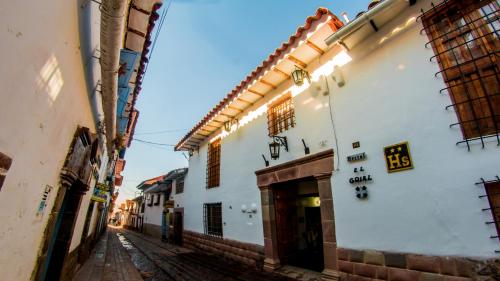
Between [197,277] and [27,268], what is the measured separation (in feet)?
14.4

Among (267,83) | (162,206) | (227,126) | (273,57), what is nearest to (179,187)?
(162,206)

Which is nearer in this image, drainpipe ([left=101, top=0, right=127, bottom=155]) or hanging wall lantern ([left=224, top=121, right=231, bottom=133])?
drainpipe ([left=101, top=0, right=127, bottom=155])

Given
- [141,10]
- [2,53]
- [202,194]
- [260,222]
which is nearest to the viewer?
[2,53]

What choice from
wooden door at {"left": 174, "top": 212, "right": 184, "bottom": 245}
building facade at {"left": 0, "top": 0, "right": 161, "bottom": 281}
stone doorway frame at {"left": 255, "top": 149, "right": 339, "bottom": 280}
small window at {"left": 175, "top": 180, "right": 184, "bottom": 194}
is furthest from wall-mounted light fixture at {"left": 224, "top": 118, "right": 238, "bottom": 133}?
wooden door at {"left": 174, "top": 212, "right": 184, "bottom": 245}

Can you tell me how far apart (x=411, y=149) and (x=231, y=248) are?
6.64 metres

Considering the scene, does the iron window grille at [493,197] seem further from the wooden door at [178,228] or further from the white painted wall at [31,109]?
the wooden door at [178,228]

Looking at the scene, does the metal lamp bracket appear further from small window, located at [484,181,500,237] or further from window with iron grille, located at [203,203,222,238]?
window with iron grille, located at [203,203,222,238]

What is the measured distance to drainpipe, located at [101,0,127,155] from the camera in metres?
2.60

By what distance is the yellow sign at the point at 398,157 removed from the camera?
4055mm

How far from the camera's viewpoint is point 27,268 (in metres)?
2.87

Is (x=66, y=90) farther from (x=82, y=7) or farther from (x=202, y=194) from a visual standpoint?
(x=202, y=194)

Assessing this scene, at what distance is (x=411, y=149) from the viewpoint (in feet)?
13.2

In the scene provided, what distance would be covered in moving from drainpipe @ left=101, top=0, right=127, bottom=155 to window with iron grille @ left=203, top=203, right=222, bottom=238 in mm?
6430

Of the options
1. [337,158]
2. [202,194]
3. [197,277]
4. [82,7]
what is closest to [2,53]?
[82,7]
